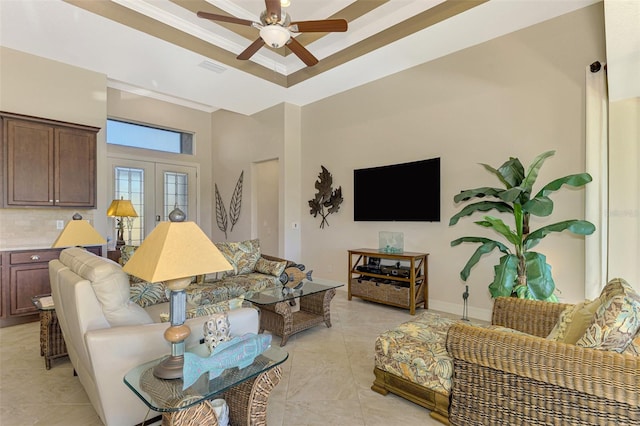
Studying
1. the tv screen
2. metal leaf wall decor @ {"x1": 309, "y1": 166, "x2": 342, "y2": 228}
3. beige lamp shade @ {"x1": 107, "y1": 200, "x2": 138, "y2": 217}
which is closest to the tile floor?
the tv screen

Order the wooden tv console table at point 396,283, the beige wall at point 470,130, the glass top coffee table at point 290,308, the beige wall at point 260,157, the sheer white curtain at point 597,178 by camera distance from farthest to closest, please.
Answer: the beige wall at point 260,157
the wooden tv console table at point 396,283
the beige wall at point 470,130
the glass top coffee table at point 290,308
the sheer white curtain at point 597,178

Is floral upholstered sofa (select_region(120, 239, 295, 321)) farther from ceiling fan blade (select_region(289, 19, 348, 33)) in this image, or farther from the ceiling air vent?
the ceiling air vent

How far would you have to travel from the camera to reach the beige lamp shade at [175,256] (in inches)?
53.1

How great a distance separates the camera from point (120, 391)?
1.68 metres

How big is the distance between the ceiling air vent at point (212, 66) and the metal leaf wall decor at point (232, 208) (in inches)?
103

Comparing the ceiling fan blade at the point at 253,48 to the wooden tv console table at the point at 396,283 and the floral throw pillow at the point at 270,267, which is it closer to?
the floral throw pillow at the point at 270,267

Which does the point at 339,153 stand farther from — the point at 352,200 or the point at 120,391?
the point at 120,391

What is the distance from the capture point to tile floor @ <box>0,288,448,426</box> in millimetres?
1976

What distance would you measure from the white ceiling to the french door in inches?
82.6

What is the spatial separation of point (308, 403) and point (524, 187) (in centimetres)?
236

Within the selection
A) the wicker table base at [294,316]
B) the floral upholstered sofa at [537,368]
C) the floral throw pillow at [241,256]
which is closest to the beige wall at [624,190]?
the floral upholstered sofa at [537,368]

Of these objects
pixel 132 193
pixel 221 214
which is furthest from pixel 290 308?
pixel 132 193

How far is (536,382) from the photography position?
4.83 ft

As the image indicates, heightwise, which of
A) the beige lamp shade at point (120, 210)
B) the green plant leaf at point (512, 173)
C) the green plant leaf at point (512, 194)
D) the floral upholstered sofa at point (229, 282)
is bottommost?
the floral upholstered sofa at point (229, 282)
